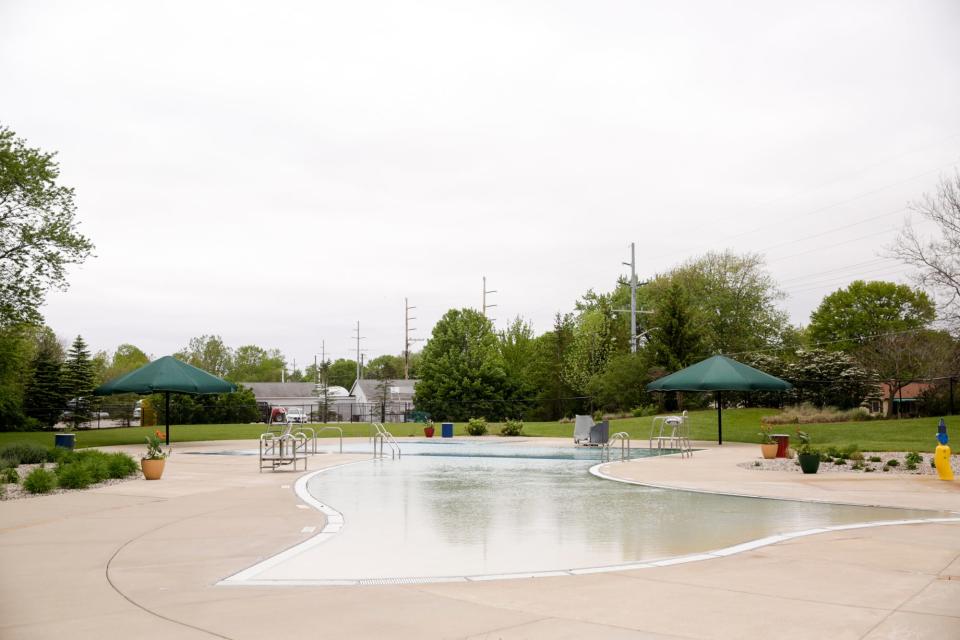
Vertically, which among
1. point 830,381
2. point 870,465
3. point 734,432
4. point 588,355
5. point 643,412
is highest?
point 588,355

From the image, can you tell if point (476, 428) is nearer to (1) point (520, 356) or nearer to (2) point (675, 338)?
(2) point (675, 338)

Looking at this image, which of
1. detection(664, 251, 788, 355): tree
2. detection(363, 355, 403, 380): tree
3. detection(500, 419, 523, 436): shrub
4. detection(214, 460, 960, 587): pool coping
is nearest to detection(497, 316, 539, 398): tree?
detection(664, 251, 788, 355): tree

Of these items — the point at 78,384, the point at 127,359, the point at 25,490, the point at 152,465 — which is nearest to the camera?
the point at 25,490

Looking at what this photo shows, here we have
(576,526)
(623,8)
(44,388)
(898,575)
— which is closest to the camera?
(898,575)

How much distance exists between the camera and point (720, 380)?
76.3ft

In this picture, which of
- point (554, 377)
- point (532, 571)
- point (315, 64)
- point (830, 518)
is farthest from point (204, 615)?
point (554, 377)

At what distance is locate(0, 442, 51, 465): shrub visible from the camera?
1714 cm

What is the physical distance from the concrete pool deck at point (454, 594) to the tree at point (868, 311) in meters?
60.6

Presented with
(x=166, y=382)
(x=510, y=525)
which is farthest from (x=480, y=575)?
(x=166, y=382)

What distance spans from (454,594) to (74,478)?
972 cm

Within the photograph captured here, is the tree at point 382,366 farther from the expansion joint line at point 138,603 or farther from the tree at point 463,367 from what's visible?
the expansion joint line at point 138,603

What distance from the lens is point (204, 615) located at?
4.95 meters

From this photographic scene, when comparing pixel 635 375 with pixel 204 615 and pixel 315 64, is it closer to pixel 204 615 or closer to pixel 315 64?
pixel 315 64

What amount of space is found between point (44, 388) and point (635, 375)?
1187 inches
